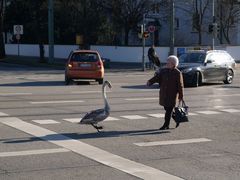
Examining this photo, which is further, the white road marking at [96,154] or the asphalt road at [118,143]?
the asphalt road at [118,143]

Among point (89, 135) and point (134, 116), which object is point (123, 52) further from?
point (89, 135)

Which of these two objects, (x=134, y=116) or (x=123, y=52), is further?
(x=123, y=52)

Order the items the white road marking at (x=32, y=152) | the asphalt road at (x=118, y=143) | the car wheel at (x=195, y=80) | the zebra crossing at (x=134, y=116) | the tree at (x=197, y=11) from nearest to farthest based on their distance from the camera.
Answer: the asphalt road at (x=118, y=143), the white road marking at (x=32, y=152), the zebra crossing at (x=134, y=116), the car wheel at (x=195, y=80), the tree at (x=197, y=11)

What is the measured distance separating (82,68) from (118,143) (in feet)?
53.4

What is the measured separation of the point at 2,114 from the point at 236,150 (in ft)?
22.1

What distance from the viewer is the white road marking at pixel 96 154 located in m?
8.18

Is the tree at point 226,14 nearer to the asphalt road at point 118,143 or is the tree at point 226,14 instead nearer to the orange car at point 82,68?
the orange car at point 82,68

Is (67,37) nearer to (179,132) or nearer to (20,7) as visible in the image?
(20,7)

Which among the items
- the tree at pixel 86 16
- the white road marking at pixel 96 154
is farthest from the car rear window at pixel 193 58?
the tree at pixel 86 16

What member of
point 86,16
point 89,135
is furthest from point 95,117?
point 86,16

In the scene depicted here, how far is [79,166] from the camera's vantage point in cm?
863

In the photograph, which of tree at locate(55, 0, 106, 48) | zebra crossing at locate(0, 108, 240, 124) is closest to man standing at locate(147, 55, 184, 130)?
zebra crossing at locate(0, 108, 240, 124)

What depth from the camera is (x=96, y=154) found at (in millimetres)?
9547

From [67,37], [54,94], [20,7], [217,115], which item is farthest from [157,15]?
[217,115]
